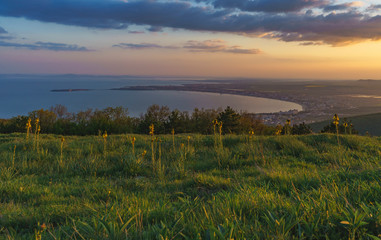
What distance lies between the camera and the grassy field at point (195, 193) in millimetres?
1984

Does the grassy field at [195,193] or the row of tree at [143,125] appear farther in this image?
the row of tree at [143,125]

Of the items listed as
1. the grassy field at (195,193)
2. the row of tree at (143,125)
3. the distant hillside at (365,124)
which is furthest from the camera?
the distant hillside at (365,124)

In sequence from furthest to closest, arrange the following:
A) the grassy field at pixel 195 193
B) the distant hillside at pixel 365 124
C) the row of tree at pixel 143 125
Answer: the distant hillside at pixel 365 124
the row of tree at pixel 143 125
the grassy field at pixel 195 193

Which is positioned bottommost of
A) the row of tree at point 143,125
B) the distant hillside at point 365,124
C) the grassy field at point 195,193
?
the distant hillside at point 365,124

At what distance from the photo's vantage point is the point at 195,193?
12.9 ft

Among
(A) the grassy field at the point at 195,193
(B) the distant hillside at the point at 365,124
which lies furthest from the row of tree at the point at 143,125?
(B) the distant hillside at the point at 365,124

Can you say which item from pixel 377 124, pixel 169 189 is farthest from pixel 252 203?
pixel 377 124

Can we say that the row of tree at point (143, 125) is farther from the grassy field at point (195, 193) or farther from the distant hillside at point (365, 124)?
the distant hillside at point (365, 124)

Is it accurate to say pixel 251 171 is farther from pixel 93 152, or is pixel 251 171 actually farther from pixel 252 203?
pixel 93 152

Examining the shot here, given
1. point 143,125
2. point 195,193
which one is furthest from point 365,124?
point 195,193

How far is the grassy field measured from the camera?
198 cm

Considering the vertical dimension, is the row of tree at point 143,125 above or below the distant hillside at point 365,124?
above

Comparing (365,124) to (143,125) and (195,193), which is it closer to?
(143,125)

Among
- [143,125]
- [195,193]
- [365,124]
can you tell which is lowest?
[365,124]
